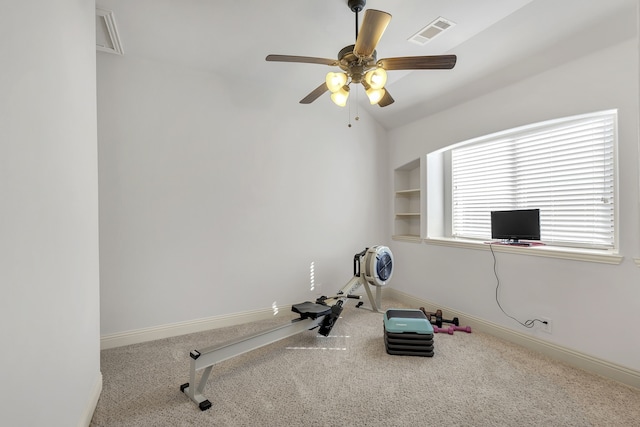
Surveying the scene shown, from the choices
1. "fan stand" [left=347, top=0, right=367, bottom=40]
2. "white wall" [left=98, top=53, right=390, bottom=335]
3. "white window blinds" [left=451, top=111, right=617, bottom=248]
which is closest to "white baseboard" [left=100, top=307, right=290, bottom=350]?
"white wall" [left=98, top=53, right=390, bottom=335]

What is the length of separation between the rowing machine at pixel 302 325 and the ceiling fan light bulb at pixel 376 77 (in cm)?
213

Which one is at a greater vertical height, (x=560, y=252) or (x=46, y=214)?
(x=46, y=214)

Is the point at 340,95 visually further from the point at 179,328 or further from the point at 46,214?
the point at 179,328

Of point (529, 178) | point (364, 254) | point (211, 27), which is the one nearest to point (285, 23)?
point (211, 27)

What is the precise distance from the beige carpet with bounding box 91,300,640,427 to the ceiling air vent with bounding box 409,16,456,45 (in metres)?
3.03

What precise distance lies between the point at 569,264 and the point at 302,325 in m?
2.47

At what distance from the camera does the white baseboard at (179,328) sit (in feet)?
9.26

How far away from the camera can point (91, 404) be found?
6.03 ft

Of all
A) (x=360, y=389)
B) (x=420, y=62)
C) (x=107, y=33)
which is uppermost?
(x=107, y=33)

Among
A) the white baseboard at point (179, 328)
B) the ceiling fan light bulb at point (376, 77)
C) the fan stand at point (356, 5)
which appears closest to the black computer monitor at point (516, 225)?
the ceiling fan light bulb at point (376, 77)

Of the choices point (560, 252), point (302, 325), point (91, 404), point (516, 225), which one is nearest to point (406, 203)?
point (516, 225)

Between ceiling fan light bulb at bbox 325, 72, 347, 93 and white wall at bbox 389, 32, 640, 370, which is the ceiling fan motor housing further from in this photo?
white wall at bbox 389, 32, 640, 370

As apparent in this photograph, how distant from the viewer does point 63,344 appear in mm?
1386

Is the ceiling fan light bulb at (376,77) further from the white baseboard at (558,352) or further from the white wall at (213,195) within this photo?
the white baseboard at (558,352)
